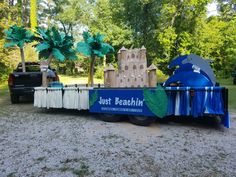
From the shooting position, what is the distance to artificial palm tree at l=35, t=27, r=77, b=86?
312 inches

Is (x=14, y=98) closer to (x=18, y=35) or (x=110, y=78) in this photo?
(x=18, y=35)

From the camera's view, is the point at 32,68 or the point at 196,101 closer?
the point at 196,101

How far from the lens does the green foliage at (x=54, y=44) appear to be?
7930 mm

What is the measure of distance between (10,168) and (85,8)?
24990 millimetres

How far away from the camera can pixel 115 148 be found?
4.03 m

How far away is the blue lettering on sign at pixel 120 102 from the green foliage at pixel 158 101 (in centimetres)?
12

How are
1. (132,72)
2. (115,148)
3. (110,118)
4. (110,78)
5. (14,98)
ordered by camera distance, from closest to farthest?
(115,148) < (110,118) < (132,72) < (110,78) < (14,98)

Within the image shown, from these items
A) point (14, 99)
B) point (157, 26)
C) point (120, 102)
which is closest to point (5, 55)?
point (14, 99)

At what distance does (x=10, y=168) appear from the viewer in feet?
10.6

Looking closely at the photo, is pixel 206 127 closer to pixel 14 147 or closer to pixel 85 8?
pixel 14 147

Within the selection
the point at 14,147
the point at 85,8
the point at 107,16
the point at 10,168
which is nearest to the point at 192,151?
the point at 10,168

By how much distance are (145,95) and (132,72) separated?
1584 millimetres

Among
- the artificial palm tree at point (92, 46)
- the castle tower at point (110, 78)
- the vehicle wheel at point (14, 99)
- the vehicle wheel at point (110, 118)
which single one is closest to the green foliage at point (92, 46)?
the artificial palm tree at point (92, 46)

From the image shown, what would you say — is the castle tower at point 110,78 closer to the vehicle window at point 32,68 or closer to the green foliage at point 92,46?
the green foliage at point 92,46
